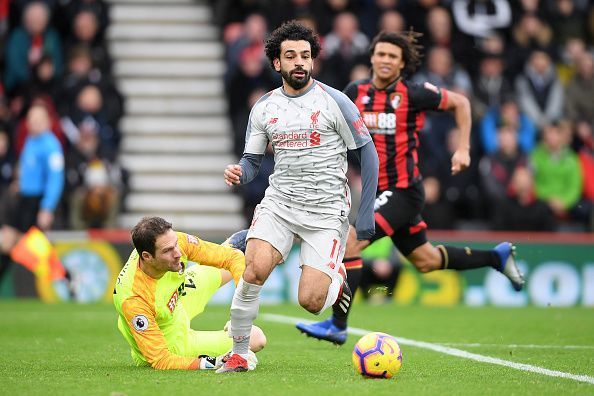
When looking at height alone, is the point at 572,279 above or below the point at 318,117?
below

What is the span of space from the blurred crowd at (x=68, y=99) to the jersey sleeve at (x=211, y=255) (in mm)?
8007

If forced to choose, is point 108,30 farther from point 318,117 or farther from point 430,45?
point 318,117

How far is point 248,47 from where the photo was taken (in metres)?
18.1

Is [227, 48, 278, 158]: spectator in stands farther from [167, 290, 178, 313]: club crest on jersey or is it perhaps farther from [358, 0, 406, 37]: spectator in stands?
[167, 290, 178, 313]: club crest on jersey

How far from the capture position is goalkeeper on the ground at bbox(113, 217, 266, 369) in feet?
26.5

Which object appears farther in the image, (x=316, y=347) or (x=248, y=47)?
(x=248, y=47)

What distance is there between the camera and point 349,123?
26.6ft

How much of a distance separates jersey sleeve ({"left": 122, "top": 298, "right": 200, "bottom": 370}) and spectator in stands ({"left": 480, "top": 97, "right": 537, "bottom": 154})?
10128 mm

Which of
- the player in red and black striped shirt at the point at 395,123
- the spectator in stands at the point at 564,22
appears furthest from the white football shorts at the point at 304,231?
the spectator in stands at the point at 564,22

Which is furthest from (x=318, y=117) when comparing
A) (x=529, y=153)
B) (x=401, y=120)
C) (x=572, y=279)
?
(x=529, y=153)

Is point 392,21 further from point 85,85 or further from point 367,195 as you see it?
point 367,195

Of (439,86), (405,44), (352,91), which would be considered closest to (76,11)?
(439,86)

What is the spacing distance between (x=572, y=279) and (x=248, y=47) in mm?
5957

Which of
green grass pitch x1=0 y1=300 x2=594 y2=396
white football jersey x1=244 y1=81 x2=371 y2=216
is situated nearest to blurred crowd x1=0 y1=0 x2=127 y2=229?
green grass pitch x1=0 y1=300 x2=594 y2=396
